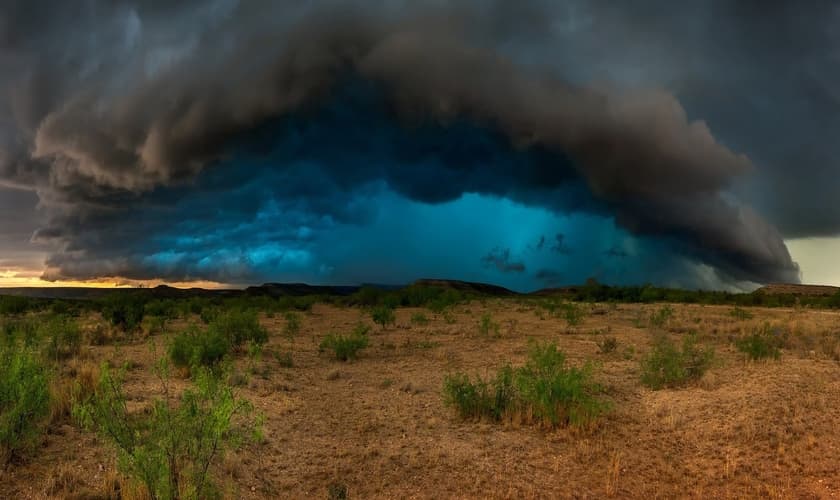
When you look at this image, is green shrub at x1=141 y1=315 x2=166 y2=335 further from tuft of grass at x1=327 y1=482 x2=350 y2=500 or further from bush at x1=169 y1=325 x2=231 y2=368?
tuft of grass at x1=327 y1=482 x2=350 y2=500

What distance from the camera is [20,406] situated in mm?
8469

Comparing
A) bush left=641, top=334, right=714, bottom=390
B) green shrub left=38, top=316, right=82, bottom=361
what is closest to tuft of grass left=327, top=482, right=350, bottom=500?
bush left=641, top=334, right=714, bottom=390

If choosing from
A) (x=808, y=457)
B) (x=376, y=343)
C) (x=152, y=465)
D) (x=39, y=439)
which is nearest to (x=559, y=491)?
(x=808, y=457)

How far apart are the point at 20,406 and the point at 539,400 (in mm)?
9012

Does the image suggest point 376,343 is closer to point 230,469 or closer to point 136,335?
point 136,335

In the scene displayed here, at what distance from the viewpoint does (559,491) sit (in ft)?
26.5

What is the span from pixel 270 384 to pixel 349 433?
4.43 meters

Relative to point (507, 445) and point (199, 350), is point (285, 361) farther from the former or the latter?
point (507, 445)

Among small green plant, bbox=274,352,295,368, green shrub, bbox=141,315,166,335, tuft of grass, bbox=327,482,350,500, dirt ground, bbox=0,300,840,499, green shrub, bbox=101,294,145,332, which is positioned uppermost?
green shrub, bbox=101,294,145,332

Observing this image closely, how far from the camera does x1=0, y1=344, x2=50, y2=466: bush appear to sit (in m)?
8.24

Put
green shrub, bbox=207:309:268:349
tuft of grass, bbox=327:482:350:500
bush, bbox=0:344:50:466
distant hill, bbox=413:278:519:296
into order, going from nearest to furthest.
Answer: tuft of grass, bbox=327:482:350:500, bush, bbox=0:344:50:466, green shrub, bbox=207:309:268:349, distant hill, bbox=413:278:519:296

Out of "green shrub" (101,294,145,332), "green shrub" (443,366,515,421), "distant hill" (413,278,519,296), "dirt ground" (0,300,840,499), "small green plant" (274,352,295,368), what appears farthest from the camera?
"distant hill" (413,278,519,296)

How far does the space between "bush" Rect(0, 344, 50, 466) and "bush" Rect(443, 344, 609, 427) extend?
751 cm

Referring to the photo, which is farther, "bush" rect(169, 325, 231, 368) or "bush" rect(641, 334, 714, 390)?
"bush" rect(169, 325, 231, 368)
